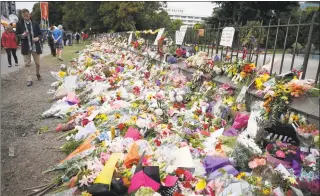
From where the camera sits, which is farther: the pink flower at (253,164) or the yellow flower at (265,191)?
the pink flower at (253,164)

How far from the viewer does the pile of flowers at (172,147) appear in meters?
2.61

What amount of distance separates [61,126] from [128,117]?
110cm

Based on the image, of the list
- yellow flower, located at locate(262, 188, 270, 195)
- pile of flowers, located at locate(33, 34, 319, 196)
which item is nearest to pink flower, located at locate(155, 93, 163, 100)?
pile of flowers, located at locate(33, 34, 319, 196)

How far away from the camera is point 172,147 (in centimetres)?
343

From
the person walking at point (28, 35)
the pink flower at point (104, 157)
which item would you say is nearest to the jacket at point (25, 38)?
the person walking at point (28, 35)

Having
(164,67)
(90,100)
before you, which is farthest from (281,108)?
(164,67)

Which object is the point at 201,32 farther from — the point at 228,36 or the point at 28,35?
the point at 28,35

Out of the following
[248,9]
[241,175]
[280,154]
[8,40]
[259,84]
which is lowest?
[241,175]

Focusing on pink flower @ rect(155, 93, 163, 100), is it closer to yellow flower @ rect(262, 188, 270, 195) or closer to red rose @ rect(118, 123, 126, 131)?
red rose @ rect(118, 123, 126, 131)

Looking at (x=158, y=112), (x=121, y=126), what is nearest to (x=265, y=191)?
(x=121, y=126)

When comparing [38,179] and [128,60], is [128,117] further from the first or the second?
[128,60]

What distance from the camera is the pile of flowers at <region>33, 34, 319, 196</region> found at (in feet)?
8.57

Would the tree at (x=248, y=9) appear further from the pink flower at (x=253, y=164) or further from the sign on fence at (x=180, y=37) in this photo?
the pink flower at (x=253, y=164)

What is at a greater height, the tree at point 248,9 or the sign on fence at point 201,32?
the tree at point 248,9
